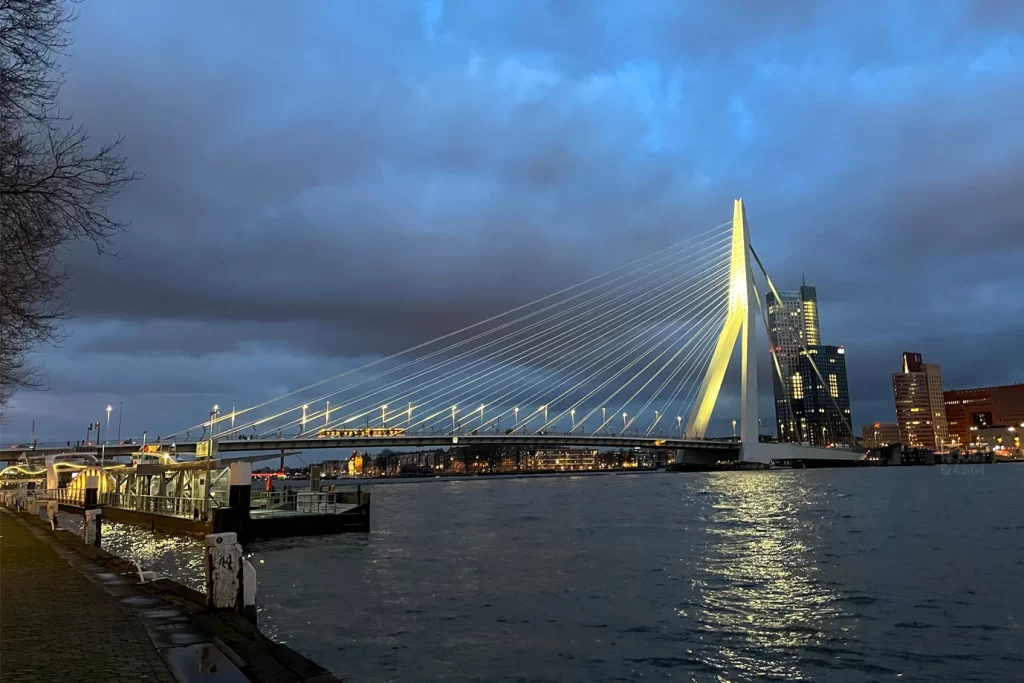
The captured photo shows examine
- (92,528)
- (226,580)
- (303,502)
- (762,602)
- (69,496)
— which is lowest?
(69,496)

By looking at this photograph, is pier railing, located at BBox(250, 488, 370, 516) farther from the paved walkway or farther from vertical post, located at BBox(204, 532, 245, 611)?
vertical post, located at BBox(204, 532, 245, 611)

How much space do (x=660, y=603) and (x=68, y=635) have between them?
9.80 meters

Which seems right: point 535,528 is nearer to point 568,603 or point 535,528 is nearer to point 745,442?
point 568,603

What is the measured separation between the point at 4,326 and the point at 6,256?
1.98 meters

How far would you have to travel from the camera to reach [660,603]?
13.8 meters

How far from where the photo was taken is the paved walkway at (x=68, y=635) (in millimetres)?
6121

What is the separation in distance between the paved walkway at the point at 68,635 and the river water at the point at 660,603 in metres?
2.87

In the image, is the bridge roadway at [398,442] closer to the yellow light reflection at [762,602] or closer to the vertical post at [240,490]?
the vertical post at [240,490]

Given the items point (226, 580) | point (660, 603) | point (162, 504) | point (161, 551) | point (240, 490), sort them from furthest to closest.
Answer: point (162, 504), point (240, 490), point (161, 551), point (660, 603), point (226, 580)

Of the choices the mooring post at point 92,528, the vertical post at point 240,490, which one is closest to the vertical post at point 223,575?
the mooring post at point 92,528

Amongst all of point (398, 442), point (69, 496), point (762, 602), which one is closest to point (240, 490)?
point (762, 602)


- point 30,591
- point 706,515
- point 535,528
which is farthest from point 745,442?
point 30,591

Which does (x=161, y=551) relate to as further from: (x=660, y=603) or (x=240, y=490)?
(x=660, y=603)

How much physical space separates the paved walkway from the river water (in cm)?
287
